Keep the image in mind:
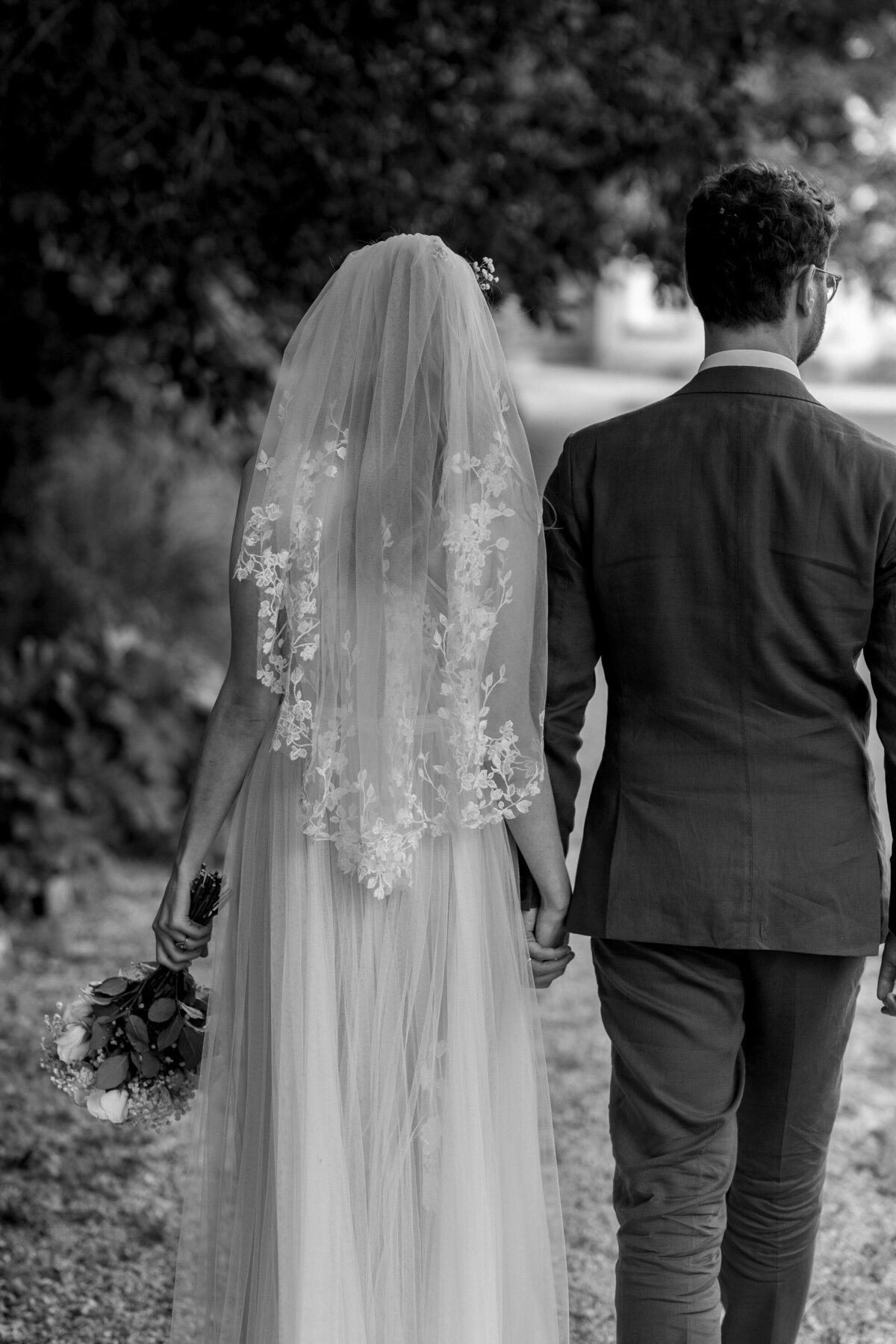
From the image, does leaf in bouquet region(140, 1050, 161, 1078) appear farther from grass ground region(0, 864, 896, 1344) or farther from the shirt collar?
the shirt collar

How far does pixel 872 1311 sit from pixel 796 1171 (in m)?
0.99

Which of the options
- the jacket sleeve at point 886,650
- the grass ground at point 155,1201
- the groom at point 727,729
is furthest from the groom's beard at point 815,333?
the grass ground at point 155,1201

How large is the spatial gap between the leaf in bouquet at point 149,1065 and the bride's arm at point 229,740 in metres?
0.29

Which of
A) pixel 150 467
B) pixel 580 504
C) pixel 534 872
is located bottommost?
pixel 534 872

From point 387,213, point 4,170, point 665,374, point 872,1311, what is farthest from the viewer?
point 665,374

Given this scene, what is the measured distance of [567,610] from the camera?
7.95ft

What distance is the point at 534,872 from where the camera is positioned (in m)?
2.44

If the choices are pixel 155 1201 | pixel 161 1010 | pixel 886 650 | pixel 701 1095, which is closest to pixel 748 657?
pixel 886 650

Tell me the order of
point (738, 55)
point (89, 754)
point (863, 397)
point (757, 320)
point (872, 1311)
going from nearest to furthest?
point (757, 320), point (872, 1311), point (738, 55), point (89, 754), point (863, 397)

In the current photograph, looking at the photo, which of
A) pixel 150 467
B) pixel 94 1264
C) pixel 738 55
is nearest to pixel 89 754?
pixel 150 467

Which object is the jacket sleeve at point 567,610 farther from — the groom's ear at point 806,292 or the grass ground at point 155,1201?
the grass ground at point 155,1201

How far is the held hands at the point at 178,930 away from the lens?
2.46 metres

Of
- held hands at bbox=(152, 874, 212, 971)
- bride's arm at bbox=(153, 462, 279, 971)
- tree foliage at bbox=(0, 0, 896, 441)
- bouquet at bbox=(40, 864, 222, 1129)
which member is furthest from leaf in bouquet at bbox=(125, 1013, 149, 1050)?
tree foliage at bbox=(0, 0, 896, 441)

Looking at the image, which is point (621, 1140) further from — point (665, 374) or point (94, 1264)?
point (665, 374)
